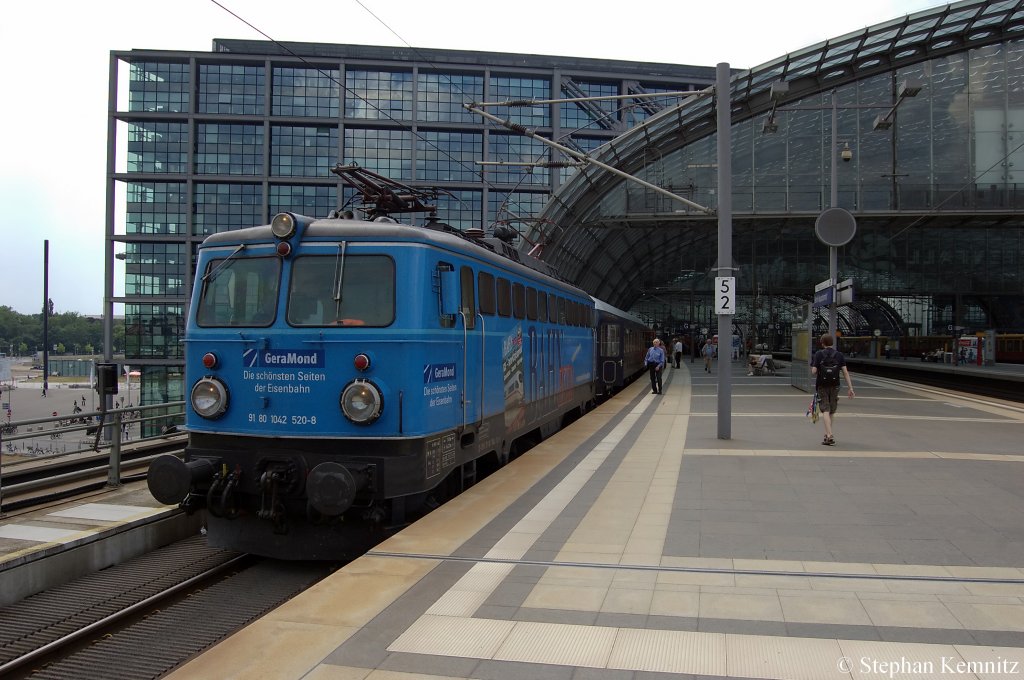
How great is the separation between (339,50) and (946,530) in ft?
189

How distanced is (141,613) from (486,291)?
180 inches

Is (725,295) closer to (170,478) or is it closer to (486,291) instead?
(486,291)

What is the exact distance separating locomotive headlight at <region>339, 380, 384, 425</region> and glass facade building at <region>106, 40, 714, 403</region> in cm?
4513

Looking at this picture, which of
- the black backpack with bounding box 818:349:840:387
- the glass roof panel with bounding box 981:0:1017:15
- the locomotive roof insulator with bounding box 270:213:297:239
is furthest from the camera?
the glass roof panel with bounding box 981:0:1017:15

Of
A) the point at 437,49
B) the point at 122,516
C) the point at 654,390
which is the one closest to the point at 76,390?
the point at 437,49

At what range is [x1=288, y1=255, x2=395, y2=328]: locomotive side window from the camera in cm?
629

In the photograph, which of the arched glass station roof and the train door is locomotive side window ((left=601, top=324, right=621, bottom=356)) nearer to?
the arched glass station roof

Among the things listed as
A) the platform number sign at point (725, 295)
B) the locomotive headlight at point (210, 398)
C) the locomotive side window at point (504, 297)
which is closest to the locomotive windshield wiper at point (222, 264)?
the locomotive headlight at point (210, 398)

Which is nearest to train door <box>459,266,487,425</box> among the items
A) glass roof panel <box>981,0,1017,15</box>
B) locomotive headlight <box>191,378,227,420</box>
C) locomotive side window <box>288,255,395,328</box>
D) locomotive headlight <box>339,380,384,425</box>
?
locomotive side window <box>288,255,395,328</box>

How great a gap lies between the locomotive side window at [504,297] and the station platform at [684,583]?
2023mm

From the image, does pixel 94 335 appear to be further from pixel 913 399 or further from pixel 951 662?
pixel 951 662

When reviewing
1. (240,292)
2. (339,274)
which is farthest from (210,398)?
(339,274)

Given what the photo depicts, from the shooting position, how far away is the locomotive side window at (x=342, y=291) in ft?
20.6

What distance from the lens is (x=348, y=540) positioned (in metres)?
6.39
